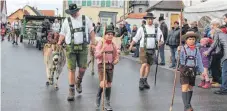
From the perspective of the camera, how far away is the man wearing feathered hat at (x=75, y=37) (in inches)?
340

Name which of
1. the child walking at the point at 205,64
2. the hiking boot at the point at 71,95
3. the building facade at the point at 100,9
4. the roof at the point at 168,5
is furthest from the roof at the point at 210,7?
the building facade at the point at 100,9

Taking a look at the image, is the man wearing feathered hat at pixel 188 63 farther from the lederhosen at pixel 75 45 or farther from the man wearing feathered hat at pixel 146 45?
the man wearing feathered hat at pixel 146 45

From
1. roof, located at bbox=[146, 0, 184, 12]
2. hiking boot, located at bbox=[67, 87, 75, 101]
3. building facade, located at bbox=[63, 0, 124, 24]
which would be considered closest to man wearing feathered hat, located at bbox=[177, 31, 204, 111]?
hiking boot, located at bbox=[67, 87, 75, 101]

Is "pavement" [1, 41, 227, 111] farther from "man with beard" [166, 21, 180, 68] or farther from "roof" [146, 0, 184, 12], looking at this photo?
"roof" [146, 0, 184, 12]

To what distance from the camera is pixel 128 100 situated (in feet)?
29.1

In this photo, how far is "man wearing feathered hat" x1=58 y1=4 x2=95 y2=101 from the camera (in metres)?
8.62

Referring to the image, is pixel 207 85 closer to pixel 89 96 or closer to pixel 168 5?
pixel 89 96

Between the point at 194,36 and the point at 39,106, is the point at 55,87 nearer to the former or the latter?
the point at 39,106

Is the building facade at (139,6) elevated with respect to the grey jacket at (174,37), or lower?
elevated

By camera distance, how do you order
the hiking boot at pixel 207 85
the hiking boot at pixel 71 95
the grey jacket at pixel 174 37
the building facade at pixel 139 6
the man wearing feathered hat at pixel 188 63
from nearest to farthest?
the man wearing feathered hat at pixel 188 63 → the hiking boot at pixel 71 95 → the hiking boot at pixel 207 85 → the grey jacket at pixel 174 37 → the building facade at pixel 139 6

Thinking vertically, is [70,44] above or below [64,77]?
above

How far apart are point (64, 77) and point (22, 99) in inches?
142

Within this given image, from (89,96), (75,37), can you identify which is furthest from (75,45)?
(89,96)

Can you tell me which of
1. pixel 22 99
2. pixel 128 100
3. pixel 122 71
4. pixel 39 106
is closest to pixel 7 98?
pixel 22 99
